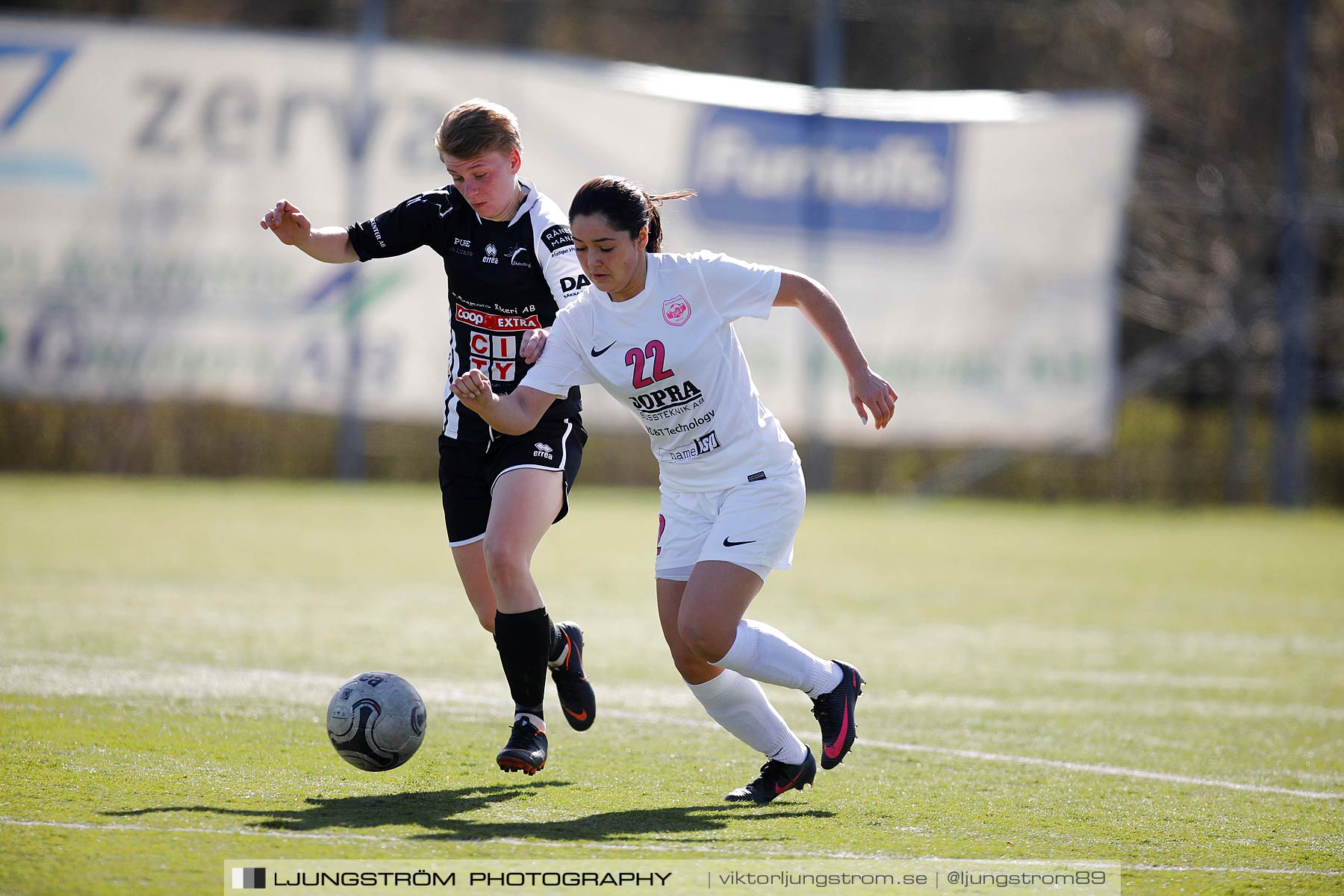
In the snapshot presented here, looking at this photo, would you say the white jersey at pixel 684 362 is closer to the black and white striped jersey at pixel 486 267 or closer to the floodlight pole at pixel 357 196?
the black and white striped jersey at pixel 486 267

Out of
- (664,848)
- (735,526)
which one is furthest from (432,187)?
(664,848)

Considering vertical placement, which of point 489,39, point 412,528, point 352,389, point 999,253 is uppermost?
point 489,39

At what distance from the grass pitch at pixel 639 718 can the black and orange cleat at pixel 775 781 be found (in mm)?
64

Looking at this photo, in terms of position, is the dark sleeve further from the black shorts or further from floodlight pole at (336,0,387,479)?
floodlight pole at (336,0,387,479)

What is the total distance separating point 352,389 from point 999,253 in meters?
7.88

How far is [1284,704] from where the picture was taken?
6562mm

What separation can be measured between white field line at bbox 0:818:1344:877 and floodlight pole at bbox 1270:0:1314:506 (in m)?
16.5

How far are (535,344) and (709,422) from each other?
0.58 metres

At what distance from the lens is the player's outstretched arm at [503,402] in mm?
4098

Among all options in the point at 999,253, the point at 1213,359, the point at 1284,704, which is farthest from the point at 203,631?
the point at 1213,359

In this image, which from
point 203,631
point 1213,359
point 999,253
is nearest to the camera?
point 203,631

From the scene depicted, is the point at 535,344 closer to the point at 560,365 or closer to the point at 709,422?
the point at 560,365

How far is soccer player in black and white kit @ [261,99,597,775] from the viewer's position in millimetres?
4715

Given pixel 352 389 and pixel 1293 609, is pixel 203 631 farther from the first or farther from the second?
pixel 352 389
